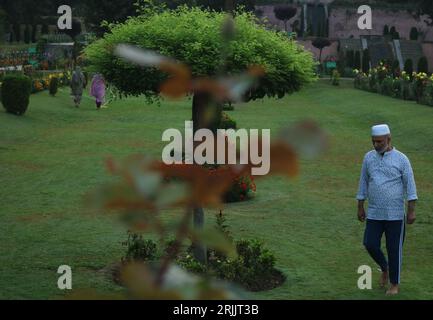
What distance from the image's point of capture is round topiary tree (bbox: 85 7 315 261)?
22.4 ft

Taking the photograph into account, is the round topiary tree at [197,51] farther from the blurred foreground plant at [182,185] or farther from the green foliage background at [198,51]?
the blurred foreground plant at [182,185]

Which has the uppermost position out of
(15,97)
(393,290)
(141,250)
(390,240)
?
(15,97)

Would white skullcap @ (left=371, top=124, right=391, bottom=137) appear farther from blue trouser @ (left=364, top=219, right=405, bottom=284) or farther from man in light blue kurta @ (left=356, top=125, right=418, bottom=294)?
blue trouser @ (left=364, top=219, right=405, bottom=284)

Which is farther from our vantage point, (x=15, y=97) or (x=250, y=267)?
(x=15, y=97)

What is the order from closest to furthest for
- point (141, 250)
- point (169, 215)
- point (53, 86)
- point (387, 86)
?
point (169, 215), point (141, 250), point (53, 86), point (387, 86)

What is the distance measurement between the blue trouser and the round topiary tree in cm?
129

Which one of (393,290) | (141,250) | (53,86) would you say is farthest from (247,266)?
(53,86)

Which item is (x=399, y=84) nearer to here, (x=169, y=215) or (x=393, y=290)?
(x=393, y=290)

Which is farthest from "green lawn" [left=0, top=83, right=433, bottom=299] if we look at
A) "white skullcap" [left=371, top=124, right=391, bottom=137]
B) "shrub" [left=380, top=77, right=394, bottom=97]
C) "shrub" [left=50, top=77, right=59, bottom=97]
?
"shrub" [left=380, top=77, right=394, bottom=97]

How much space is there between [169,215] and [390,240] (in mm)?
2417

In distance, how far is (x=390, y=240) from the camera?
22.0ft

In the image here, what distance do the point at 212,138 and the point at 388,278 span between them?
21.0 feet
